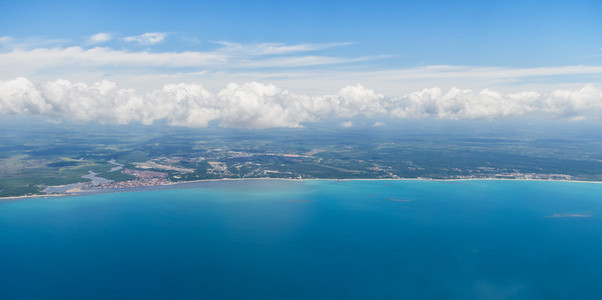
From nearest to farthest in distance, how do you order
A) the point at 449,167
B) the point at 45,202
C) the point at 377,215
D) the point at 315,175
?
the point at 377,215 → the point at 45,202 → the point at 315,175 → the point at 449,167

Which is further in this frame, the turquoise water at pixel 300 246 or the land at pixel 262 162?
the land at pixel 262 162

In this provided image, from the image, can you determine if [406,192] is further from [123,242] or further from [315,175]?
[123,242]

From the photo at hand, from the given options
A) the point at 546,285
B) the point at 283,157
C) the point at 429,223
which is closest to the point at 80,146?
the point at 283,157

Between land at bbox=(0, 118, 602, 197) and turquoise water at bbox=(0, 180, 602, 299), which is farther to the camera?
land at bbox=(0, 118, 602, 197)

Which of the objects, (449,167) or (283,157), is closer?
(449,167)

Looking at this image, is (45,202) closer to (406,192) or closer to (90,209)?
(90,209)

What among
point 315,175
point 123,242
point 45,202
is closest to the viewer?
point 123,242

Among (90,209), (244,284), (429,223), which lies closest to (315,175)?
(429,223)

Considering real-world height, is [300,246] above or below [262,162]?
below
